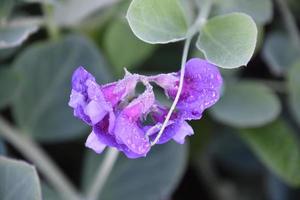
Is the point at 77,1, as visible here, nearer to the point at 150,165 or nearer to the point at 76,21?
the point at 76,21

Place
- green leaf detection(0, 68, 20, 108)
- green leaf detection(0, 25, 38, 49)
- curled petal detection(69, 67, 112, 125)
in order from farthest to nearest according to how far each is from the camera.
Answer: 1. green leaf detection(0, 68, 20, 108)
2. green leaf detection(0, 25, 38, 49)
3. curled petal detection(69, 67, 112, 125)

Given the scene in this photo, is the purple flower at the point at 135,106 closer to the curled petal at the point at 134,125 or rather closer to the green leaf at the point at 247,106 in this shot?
the curled petal at the point at 134,125

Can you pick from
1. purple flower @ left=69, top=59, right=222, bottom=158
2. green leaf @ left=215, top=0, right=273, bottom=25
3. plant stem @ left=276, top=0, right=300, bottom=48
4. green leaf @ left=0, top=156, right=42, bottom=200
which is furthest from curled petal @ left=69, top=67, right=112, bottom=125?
plant stem @ left=276, top=0, right=300, bottom=48

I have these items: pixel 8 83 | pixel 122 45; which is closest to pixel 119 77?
pixel 122 45

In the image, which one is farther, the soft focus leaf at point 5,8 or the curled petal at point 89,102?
the soft focus leaf at point 5,8

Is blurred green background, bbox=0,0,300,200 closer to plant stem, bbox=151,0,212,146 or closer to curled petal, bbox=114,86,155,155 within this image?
plant stem, bbox=151,0,212,146

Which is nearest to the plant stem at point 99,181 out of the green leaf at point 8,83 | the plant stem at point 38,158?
the plant stem at point 38,158
